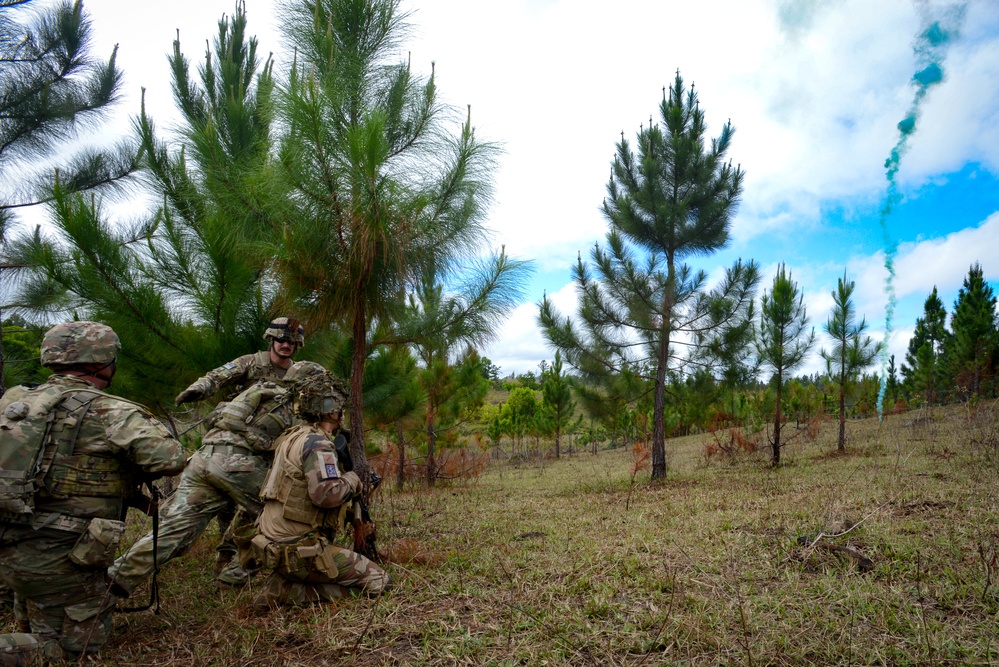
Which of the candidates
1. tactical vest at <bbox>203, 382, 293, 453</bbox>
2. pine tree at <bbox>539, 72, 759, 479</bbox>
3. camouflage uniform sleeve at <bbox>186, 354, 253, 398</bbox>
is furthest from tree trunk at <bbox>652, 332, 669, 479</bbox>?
camouflage uniform sleeve at <bbox>186, 354, 253, 398</bbox>

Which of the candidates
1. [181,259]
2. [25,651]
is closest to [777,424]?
[181,259]

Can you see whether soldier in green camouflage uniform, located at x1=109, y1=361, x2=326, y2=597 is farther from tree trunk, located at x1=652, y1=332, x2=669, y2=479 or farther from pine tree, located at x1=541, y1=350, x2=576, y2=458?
pine tree, located at x1=541, y1=350, x2=576, y2=458

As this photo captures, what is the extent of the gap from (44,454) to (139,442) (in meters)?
0.38

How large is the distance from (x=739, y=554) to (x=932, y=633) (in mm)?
1413

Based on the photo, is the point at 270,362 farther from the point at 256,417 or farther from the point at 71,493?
the point at 71,493

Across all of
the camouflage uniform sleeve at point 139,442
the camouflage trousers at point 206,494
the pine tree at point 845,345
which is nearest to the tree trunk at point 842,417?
the pine tree at point 845,345

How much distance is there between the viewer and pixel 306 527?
3.17 m

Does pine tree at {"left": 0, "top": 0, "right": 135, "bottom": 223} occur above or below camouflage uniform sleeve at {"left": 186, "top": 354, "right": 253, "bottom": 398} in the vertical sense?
above

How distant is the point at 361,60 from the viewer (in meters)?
4.86

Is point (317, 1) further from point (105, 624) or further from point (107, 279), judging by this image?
point (105, 624)

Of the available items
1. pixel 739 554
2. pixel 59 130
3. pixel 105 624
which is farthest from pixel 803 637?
pixel 59 130

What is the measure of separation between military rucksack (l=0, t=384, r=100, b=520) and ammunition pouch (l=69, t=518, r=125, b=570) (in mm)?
251

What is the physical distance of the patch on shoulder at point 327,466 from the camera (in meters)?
3.12

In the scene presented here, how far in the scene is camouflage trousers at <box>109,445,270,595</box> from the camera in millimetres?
3449
